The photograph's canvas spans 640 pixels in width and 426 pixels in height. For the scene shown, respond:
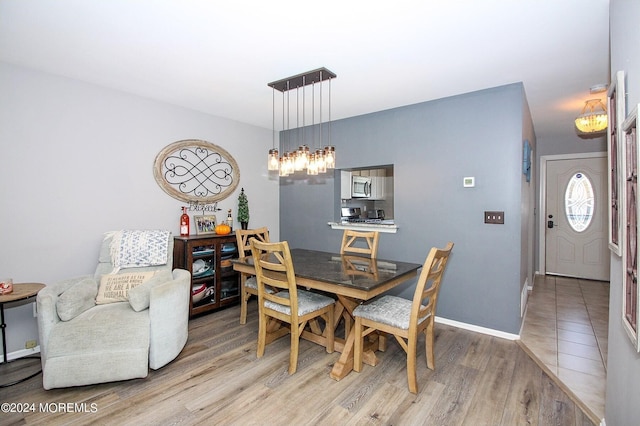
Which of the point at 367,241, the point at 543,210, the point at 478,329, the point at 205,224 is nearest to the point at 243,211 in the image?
the point at 205,224

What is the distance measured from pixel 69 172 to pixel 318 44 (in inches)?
99.4

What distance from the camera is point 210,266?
361 centimetres

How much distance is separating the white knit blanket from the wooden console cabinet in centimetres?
33

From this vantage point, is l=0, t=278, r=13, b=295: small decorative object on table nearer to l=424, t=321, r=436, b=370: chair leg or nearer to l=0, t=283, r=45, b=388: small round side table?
l=0, t=283, r=45, b=388: small round side table

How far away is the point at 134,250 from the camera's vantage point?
2.93 m

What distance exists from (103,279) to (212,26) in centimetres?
220

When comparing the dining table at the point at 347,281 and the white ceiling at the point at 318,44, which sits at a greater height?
the white ceiling at the point at 318,44

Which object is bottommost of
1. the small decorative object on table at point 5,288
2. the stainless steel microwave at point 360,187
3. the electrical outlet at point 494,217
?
the small decorative object on table at point 5,288

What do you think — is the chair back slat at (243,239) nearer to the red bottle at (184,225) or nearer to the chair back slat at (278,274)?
the red bottle at (184,225)

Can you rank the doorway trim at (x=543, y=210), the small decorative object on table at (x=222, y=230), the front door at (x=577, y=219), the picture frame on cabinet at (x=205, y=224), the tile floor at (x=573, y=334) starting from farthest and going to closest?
1. the doorway trim at (x=543, y=210)
2. the front door at (x=577, y=219)
3. the picture frame on cabinet at (x=205, y=224)
4. the small decorative object on table at (x=222, y=230)
5. the tile floor at (x=573, y=334)

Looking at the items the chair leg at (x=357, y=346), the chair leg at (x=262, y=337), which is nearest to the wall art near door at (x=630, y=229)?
the chair leg at (x=357, y=346)

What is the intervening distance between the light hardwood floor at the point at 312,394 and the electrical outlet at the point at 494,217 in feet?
3.86

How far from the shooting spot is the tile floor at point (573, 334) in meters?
2.20

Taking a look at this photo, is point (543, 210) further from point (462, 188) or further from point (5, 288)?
point (5, 288)
